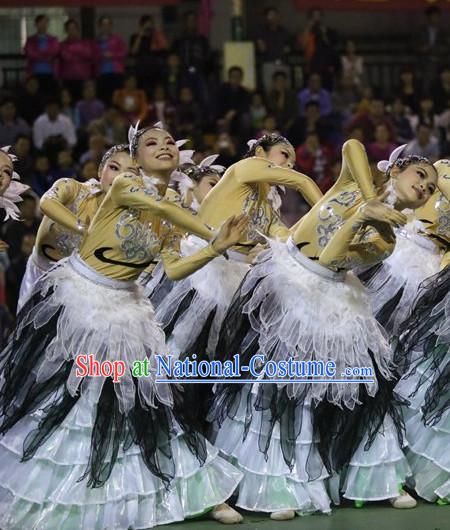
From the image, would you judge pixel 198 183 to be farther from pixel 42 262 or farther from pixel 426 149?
pixel 426 149

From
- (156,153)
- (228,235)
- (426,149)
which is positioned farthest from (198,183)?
(426,149)

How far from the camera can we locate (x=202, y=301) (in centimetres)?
665

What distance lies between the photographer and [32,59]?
40.1 ft

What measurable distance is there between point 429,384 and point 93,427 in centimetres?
166

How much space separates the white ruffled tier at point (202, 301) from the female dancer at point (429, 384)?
0.86 metres

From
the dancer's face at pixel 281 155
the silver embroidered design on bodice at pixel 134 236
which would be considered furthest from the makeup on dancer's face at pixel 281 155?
the silver embroidered design on bodice at pixel 134 236

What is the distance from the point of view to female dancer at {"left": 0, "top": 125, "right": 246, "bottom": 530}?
5.73m

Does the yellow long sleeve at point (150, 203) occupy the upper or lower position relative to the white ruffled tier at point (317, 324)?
upper

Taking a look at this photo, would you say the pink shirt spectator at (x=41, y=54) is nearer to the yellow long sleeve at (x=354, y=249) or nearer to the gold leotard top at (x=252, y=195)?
the gold leotard top at (x=252, y=195)

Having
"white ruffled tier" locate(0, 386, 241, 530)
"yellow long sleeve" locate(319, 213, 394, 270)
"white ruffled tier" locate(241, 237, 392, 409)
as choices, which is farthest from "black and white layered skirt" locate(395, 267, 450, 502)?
"white ruffled tier" locate(0, 386, 241, 530)

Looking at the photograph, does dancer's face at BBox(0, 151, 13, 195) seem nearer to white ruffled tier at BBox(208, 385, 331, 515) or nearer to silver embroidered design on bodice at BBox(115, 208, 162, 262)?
silver embroidered design on bodice at BBox(115, 208, 162, 262)

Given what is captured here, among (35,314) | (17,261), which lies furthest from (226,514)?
(17,261)

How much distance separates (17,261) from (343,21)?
5.75m

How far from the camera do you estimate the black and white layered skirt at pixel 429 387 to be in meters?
6.34
